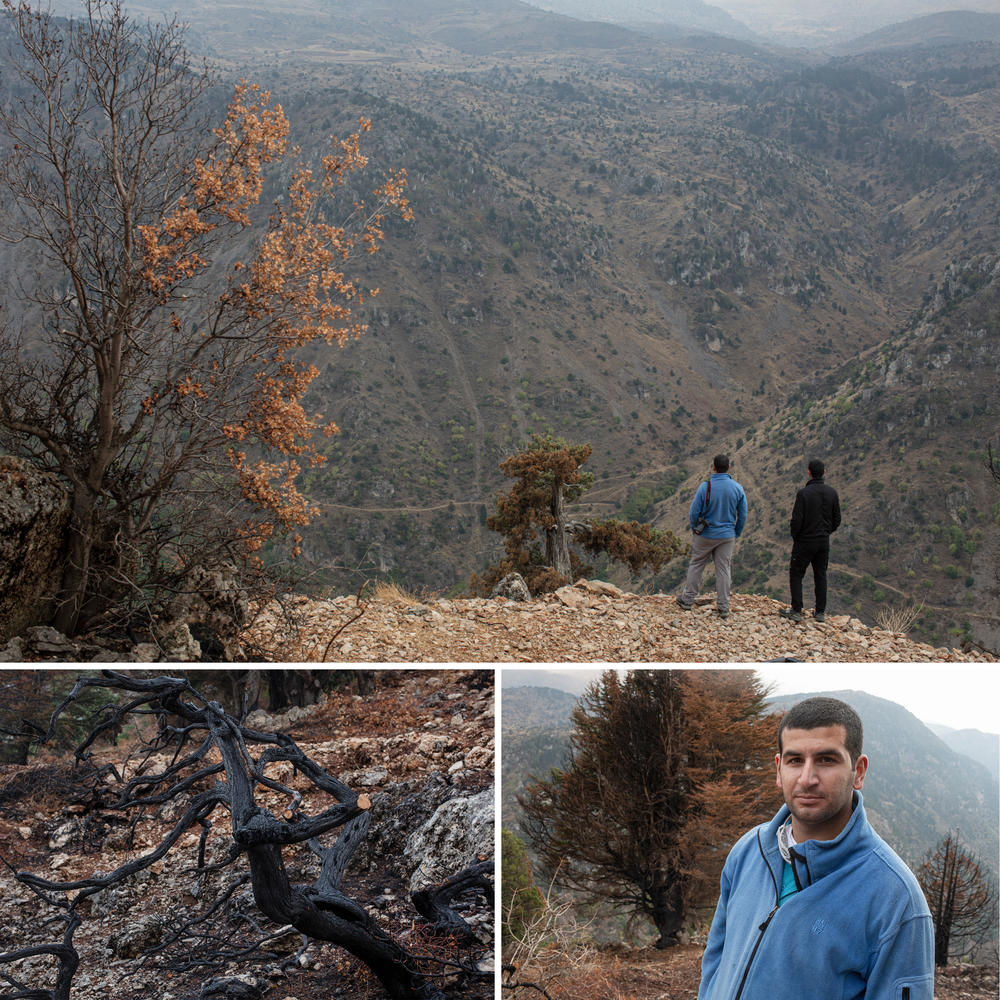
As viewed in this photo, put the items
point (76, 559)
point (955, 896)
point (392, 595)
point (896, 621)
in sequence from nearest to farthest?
point (955, 896), point (76, 559), point (392, 595), point (896, 621)

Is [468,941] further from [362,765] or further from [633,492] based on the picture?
[633,492]

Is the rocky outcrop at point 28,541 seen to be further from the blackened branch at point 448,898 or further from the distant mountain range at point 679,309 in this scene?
the distant mountain range at point 679,309

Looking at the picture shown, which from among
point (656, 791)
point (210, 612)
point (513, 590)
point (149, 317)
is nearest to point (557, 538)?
point (513, 590)

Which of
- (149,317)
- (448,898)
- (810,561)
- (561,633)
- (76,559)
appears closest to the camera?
(448,898)

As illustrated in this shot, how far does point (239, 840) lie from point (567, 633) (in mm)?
5326

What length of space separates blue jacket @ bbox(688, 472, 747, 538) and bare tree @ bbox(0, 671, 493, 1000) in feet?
17.7

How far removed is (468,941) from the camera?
264 centimetres

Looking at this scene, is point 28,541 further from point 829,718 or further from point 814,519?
point 814,519

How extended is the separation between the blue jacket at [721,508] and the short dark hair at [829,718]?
18.3ft

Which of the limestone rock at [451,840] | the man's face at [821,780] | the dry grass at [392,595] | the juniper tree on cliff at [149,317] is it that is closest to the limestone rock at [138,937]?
the limestone rock at [451,840]

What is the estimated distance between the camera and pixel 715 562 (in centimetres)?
813

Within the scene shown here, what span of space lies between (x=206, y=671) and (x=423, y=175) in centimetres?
9767

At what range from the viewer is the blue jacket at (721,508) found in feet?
24.4

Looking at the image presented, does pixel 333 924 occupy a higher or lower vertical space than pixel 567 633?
higher
